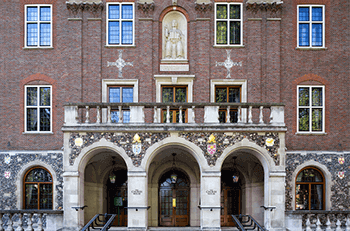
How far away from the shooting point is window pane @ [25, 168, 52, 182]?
17125 millimetres

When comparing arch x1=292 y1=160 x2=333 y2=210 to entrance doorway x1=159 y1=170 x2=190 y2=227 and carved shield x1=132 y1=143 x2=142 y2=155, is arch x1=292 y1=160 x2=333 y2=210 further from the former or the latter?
carved shield x1=132 y1=143 x2=142 y2=155

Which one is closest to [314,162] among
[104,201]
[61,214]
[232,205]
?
[232,205]

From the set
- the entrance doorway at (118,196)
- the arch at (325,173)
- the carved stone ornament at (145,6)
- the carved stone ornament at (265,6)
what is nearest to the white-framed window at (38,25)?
the carved stone ornament at (145,6)

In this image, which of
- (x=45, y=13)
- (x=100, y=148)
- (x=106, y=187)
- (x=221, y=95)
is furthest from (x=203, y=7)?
(x=106, y=187)

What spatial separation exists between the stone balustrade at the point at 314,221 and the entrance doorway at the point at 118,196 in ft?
27.6

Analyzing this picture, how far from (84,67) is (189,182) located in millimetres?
8181

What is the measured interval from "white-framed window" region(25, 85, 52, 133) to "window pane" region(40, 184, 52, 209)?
288cm

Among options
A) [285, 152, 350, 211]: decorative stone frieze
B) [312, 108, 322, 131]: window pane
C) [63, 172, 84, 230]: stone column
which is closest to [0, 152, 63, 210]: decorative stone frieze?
[63, 172, 84, 230]: stone column

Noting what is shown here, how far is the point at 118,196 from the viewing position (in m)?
18.5

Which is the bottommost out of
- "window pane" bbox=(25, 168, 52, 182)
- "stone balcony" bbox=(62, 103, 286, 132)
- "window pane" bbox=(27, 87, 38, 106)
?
"window pane" bbox=(25, 168, 52, 182)

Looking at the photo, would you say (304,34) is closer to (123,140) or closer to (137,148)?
(137,148)

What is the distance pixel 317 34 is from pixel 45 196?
16.3 meters

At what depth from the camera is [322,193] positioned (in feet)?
56.0

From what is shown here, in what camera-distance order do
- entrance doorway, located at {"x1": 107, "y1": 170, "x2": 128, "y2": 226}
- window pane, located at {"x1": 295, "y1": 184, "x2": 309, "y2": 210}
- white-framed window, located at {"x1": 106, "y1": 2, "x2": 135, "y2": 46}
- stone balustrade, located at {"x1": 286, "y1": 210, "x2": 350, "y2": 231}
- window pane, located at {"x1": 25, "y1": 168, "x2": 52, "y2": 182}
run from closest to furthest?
1. stone balustrade, located at {"x1": 286, "y1": 210, "x2": 350, "y2": 231}
2. window pane, located at {"x1": 295, "y1": 184, "x2": 309, "y2": 210}
3. window pane, located at {"x1": 25, "y1": 168, "x2": 52, "y2": 182}
4. white-framed window, located at {"x1": 106, "y1": 2, "x2": 135, "y2": 46}
5. entrance doorway, located at {"x1": 107, "y1": 170, "x2": 128, "y2": 226}
